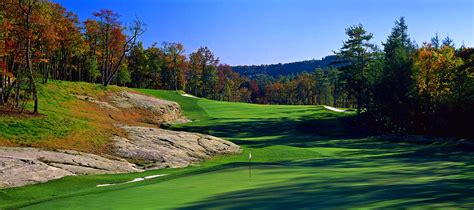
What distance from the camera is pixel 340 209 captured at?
10.3 meters

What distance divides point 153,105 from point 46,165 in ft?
104

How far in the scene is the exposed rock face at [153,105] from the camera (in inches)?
1993

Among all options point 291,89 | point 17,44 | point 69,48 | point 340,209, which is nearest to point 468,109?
point 340,209

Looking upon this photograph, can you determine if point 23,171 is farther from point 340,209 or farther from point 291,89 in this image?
point 291,89

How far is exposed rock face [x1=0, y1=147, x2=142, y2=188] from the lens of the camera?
19500mm

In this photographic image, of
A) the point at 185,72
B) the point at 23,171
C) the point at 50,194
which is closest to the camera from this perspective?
the point at 50,194

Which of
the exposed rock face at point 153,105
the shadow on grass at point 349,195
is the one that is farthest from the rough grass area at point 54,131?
the shadow on grass at point 349,195

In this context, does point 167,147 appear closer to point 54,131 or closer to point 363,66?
point 54,131

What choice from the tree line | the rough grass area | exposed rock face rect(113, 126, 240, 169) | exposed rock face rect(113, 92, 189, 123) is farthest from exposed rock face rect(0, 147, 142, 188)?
exposed rock face rect(113, 92, 189, 123)

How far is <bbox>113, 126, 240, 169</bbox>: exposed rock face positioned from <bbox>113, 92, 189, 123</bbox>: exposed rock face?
15.8 metres

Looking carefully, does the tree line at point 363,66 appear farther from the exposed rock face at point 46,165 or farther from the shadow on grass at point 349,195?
the shadow on grass at point 349,195

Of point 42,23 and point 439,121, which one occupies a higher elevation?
point 42,23

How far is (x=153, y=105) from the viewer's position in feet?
174

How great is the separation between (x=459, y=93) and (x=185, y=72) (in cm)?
7294
